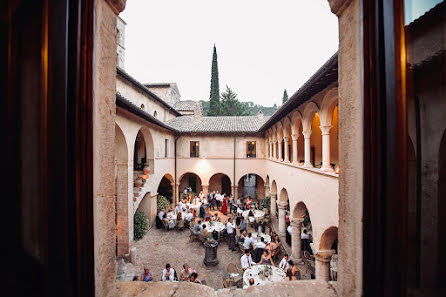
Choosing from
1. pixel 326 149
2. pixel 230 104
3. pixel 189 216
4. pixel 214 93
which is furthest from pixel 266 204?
pixel 230 104

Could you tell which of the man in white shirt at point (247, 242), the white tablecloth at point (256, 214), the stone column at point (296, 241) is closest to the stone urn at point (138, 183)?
the man in white shirt at point (247, 242)

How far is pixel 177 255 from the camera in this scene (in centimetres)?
1035

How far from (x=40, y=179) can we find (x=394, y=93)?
8.39ft

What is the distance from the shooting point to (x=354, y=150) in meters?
1.65

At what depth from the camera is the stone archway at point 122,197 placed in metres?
9.35

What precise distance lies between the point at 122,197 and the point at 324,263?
9039mm

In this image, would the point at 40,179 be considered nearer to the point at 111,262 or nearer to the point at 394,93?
the point at 111,262

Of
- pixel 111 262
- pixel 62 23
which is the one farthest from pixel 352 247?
pixel 62 23

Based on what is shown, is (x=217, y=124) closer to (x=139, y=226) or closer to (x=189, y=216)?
(x=189, y=216)

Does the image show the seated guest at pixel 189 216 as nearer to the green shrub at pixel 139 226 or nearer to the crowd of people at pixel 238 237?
the crowd of people at pixel 238 237

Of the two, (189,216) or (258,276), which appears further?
(189,216)

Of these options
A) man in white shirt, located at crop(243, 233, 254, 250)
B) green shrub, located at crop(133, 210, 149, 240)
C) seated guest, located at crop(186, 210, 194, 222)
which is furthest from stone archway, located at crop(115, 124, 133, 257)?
→ man in white shirt, located at crop(243, 233, 254, 250)

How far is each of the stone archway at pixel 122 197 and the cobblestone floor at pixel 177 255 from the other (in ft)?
4.04

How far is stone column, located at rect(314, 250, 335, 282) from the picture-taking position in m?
6.44
